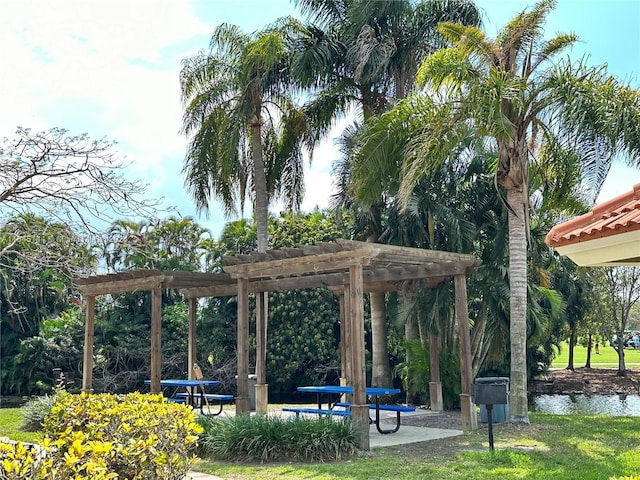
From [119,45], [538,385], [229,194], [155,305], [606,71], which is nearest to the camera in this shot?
[119,45]

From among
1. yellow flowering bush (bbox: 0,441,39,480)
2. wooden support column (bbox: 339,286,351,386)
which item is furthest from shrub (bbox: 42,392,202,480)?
wooden support column (bbox: 339,286,351,386)

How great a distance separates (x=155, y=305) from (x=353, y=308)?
207 inches

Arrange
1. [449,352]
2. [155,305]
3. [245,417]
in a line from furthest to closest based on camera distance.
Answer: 1. [449,352]
2. [155,305]
3. [245,417]

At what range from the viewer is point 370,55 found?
16234mm

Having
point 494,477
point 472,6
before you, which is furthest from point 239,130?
point 494,477

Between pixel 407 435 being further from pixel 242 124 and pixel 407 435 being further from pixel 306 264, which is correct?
pixel 242 124

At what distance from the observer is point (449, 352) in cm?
1698

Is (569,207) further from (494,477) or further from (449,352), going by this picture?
(494,477)

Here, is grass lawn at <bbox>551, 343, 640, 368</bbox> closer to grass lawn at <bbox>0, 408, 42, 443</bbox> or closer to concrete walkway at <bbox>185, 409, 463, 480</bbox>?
concrete walkway at <bbox>185, 409, 463, 480</bbox>

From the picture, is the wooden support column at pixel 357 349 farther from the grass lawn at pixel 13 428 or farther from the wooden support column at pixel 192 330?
the wooden support column at pixel 192 330

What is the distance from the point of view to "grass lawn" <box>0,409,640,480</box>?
26.5ft

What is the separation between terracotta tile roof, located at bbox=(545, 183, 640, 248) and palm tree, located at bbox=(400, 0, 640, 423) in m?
6.22

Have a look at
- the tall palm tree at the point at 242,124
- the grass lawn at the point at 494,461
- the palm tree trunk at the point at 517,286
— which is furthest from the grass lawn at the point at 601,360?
the grass lawn at the point at 494,461

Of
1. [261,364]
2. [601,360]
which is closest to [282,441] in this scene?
[261,364]
